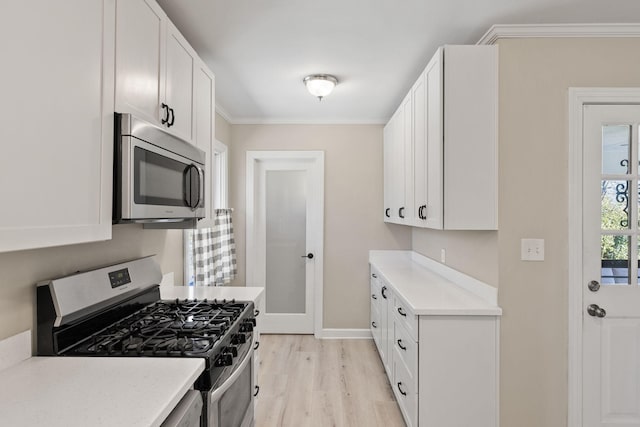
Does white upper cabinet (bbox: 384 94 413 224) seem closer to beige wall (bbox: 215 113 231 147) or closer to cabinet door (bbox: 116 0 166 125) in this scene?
beige wall (bbox: 215 113 231 147)

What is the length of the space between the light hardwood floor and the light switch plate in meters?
1.41

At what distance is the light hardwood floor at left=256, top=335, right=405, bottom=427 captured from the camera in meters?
2.60

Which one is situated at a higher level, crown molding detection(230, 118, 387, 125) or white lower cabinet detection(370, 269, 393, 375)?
crown molding detection(230, 118, 387, 125)

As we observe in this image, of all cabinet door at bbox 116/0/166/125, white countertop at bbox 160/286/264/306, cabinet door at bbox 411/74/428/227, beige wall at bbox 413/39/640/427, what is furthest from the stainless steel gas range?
beige wall at bbox 413/39/640/427

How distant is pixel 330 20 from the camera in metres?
2.04

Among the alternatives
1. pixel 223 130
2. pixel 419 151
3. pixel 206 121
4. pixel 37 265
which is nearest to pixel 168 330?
pixel 37 265

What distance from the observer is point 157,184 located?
152 centimetres

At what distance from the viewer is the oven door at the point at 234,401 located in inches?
53.5

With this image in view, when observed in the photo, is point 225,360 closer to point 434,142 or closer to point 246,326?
point 246,326

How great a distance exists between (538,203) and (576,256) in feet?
1.22

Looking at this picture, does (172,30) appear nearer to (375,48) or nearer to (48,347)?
(375,48)

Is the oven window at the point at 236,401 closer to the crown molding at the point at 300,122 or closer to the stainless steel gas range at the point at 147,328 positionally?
the stainless steel gas range at the point at 147,328

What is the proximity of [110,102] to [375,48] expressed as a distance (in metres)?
1.70

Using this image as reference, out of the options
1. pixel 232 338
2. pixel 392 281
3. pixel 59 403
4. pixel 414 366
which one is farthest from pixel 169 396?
pixel 392 281
